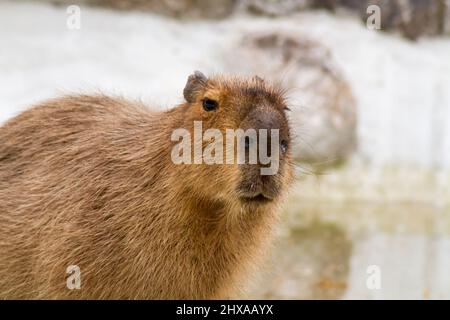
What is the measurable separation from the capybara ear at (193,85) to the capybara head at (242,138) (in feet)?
0.07

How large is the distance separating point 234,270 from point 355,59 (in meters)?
5.67

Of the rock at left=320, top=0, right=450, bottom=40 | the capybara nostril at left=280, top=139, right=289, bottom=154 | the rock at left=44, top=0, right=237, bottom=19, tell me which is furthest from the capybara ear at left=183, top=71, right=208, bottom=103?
the rock at left=320, top=0, right=450, bottom=40

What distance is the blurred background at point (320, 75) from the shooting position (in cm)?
804

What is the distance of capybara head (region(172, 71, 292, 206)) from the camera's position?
12.8ft

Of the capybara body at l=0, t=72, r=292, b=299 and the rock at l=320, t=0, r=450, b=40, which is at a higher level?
the rock at l=320, t=0, r=450, b=40

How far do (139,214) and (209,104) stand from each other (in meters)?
0.66

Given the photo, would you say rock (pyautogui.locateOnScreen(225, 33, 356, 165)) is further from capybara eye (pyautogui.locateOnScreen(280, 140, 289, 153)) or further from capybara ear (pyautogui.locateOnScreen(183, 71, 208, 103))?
capybara eye (pyautogui.locateOnScreen(280, 140, 289, 153))

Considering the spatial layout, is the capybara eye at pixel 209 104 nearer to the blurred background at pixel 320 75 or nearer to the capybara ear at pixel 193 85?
the capybara ear at pixel 193 85
